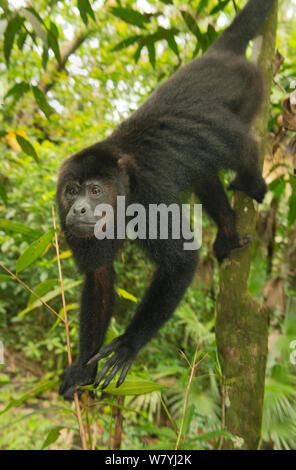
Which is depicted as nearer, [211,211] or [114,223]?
[114,223]

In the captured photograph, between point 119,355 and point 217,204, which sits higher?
point 217,204

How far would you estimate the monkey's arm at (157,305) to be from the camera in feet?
5.98

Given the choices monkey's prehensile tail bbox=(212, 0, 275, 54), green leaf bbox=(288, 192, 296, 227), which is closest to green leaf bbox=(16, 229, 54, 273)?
green leaf bbox=(288, 192, 296, 227)

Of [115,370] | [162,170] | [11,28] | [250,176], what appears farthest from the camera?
[250,176]

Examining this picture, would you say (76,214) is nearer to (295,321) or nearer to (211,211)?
(211,211)

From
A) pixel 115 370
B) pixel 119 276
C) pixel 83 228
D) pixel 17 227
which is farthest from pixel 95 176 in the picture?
pixel 119 276

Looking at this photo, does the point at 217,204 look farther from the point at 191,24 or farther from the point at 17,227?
the point at 17,227

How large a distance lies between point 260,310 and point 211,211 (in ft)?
2.81

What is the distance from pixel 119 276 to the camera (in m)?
4.13

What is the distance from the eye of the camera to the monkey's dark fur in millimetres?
1929

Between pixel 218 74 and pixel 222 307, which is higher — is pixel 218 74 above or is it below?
above

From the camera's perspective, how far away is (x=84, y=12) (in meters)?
1.52

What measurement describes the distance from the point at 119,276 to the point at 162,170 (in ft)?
7.54
